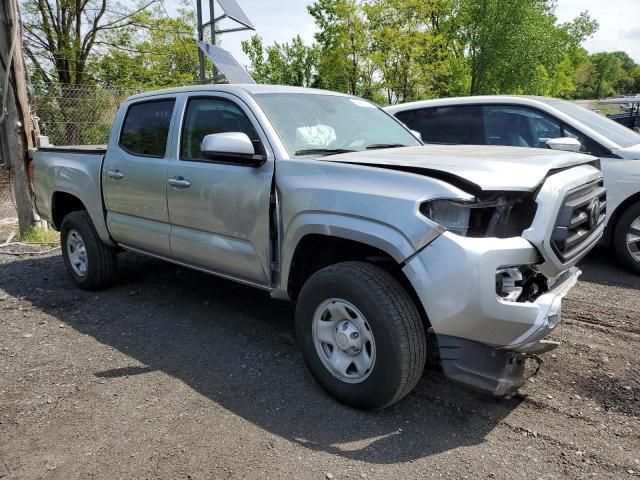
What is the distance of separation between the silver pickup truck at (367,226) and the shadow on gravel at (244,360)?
0.71 feet

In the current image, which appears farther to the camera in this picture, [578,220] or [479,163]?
[578,220]

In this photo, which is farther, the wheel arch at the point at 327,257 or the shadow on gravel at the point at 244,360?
the wheel arch at the point at 327,257

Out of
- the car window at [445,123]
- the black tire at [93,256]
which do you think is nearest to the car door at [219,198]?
the black tire at [93,256]

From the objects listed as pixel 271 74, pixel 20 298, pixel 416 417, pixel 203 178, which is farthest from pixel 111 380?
pixel 271 74

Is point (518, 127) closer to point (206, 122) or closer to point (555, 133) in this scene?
point (555, 133)

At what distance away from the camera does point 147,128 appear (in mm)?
4668

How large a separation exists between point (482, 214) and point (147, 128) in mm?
3186

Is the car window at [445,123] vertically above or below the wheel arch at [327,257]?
above

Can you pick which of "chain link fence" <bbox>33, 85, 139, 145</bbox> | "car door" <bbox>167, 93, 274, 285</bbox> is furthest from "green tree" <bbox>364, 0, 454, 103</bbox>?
"car door" <bbox>167, 93, 274, 285</bbox>

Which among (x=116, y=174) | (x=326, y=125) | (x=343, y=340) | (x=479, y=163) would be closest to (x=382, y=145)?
(x=326, y=125)

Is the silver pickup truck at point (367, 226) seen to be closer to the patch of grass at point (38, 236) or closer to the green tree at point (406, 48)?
the patch of grass at point (38, 236)

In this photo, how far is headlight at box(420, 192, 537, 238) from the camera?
265cm

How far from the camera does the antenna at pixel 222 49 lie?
25.2 ft

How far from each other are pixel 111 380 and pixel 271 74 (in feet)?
83.5
